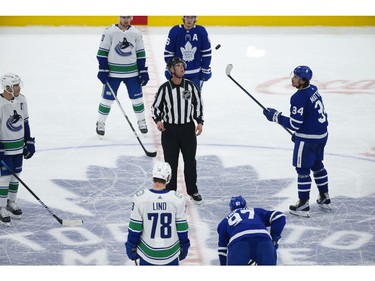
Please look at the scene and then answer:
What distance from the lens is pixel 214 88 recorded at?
10031 millimetres

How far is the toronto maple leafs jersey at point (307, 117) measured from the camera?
6254 mm

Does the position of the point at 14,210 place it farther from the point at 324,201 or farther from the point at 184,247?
the point at 324,201

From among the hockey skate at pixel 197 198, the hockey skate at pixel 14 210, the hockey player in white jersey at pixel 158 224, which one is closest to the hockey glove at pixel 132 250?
the hockey player in white jersey at pixel 158 224

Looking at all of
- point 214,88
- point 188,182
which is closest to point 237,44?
point 214,88

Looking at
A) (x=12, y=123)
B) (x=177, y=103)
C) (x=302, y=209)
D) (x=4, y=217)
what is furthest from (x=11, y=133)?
(x=302, y=209)

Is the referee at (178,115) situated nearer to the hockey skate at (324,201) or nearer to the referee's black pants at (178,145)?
the referee's black pants at (178,145)

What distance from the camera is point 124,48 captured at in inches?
309

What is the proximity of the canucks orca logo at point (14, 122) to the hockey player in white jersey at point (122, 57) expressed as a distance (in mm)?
1807

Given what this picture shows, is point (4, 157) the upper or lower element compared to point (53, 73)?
upper

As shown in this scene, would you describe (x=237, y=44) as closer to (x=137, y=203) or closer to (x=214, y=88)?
(x=214, y=88)

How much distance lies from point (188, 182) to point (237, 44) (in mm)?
5540

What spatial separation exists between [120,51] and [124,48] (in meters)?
Result: 0.04

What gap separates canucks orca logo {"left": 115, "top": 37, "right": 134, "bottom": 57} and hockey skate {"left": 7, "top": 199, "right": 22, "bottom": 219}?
6.26 feet

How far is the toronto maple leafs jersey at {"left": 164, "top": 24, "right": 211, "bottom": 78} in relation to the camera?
25.1 feet
